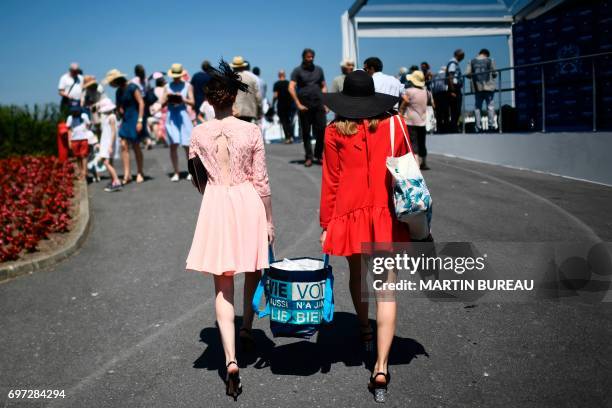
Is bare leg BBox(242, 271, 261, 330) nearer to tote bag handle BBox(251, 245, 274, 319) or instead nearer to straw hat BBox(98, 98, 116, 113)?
tote bag handle BBox(251, 245, 274, 319)

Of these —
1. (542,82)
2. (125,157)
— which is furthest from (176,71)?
(542,82)

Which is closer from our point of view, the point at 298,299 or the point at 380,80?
the point at 298,299

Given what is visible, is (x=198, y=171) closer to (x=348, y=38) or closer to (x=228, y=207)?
(x=228, y=207)

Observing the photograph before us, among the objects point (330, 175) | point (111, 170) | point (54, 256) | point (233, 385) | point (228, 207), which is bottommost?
point (233, 385)

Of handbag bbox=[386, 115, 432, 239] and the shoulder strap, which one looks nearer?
handbag bbox=[386, 115, 432, 239]

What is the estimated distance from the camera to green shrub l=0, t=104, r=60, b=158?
18859 mm

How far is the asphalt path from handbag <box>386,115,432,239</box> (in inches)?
42.6

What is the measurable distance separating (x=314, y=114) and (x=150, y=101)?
19.1 feet

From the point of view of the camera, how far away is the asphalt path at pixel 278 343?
4.31 m

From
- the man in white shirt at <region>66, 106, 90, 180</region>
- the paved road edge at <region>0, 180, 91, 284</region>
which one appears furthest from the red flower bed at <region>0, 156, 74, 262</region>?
the man in white shirt at <region>66, 106, 90, 180</region>

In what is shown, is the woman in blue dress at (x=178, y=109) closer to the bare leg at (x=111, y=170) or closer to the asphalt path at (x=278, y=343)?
the bare leg at (x=111, y=170)

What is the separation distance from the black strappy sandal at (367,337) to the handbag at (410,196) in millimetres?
1102

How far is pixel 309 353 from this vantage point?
509 cm

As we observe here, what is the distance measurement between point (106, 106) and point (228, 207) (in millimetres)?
9365
